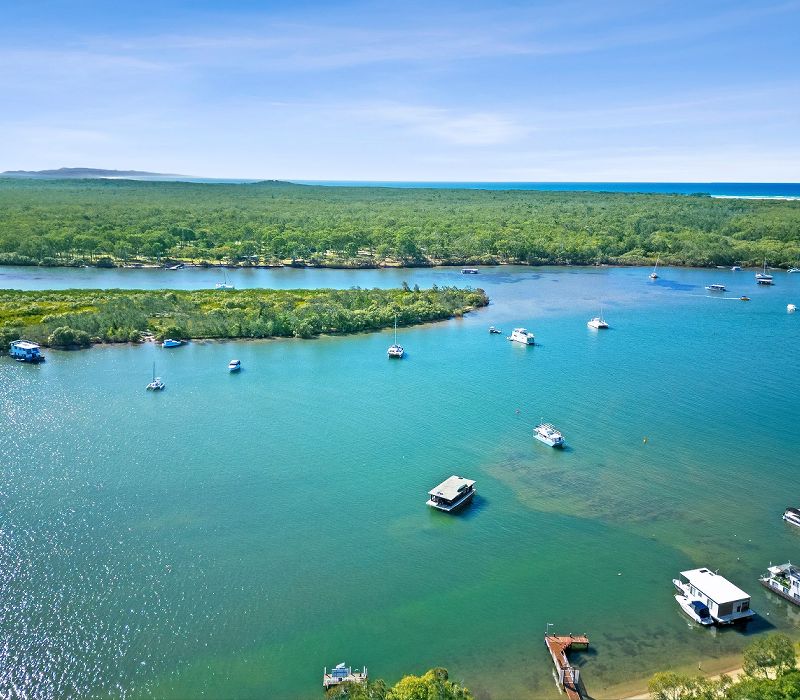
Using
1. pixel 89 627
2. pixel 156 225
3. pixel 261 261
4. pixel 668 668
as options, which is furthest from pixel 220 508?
pixel 156 225

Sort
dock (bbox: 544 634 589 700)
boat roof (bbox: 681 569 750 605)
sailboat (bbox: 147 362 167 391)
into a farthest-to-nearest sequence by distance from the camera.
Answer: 1. sailboat (bbox: 147 362 167 391)
2. boat roof (bbox: 681 569 750 605)
3. dock (bbox: 544 634 589 700)

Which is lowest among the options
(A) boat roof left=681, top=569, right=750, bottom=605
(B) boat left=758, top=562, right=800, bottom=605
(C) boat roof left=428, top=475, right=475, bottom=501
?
(B) boat left=758, top=562, right=800, bottom=605

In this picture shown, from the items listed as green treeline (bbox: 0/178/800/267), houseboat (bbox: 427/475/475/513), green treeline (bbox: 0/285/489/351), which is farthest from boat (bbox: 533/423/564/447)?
green treeline (bbox: 0/178/800/267)

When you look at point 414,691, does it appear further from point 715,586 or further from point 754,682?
point 715,586

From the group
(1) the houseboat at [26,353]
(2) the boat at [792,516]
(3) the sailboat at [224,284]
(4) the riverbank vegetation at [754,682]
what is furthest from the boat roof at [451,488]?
(3) the sailboat at [224,284]

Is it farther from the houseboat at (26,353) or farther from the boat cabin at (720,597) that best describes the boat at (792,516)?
the houseboat at (26,353)

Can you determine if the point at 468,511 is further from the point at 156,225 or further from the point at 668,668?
the point at 156,225

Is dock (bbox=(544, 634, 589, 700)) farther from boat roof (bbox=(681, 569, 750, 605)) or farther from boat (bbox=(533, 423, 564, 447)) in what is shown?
boat (bbox=(533, 423, 564, 447))
